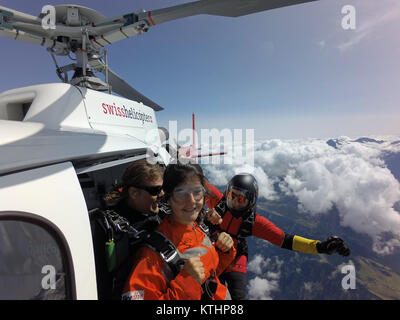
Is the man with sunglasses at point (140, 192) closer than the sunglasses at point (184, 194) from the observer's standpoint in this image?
No

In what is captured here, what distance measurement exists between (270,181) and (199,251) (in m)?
188

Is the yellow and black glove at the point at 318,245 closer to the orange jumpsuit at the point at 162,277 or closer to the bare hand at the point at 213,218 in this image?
the bare hand at the point at 213,218

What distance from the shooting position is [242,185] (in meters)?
2.26

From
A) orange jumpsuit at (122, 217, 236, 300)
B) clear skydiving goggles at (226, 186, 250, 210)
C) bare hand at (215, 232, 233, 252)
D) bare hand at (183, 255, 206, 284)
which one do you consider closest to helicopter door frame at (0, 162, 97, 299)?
orange jumpsuit at (122, 217, 236, 300)

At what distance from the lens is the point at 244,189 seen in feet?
7.37

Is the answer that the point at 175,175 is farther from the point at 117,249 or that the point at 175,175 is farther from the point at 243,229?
the point at 243,229

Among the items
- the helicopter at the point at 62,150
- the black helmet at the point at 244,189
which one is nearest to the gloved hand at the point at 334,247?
the black helmet at the point at 244,189

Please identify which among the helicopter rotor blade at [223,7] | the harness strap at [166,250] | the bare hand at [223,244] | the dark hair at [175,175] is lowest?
the bare hand at [223,244]

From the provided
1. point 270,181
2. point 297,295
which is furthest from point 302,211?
point 297,295

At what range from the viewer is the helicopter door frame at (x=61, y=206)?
75cm

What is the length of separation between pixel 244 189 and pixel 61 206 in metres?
1.80

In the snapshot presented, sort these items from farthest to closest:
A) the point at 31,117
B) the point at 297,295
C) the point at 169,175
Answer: the point at 297,295
the point at 31,117
the point at 169,175

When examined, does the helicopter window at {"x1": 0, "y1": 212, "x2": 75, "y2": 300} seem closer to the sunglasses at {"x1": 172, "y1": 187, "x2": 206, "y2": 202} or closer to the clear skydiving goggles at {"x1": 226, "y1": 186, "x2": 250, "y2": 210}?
the sunglasses at {"x1": 172, "y1": 187, "x2": 206, "y2": 202}

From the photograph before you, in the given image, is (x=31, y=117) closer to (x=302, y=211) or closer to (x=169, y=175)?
(x=169, y=175)
